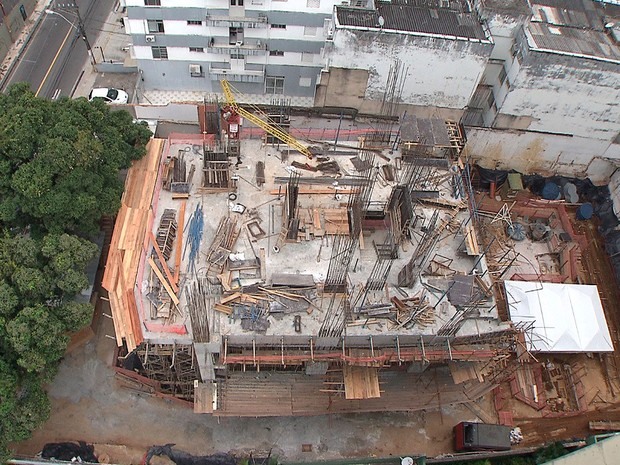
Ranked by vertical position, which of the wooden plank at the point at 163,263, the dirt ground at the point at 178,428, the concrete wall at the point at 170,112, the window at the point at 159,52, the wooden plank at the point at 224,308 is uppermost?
the window at the point at 159,52

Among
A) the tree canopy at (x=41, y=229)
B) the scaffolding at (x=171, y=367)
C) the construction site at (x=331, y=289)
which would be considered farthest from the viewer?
the construction site at (x=331, y=289)

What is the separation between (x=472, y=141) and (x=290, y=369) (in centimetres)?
2458

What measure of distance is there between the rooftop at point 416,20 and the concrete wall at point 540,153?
7.86m

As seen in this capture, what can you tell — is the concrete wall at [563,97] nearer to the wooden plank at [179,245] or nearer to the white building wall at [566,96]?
the white building wall at [566,96]

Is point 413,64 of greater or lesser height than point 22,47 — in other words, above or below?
below

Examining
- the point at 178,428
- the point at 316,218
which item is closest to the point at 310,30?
the point at 316,218

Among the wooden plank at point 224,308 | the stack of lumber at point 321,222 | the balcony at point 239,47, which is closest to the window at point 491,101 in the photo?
the stack of lumber at point 321,222

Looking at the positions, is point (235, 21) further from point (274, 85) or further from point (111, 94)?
point (111, 94)

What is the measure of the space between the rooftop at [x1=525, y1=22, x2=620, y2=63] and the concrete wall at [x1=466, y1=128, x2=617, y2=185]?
7169 millimetres

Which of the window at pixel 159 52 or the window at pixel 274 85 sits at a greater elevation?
the window at pixel 274 85

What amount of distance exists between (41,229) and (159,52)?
2029 centimetres

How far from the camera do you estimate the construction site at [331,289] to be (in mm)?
27719

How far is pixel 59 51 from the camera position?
4981 centimetres

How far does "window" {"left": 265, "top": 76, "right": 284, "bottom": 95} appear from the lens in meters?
45.6
